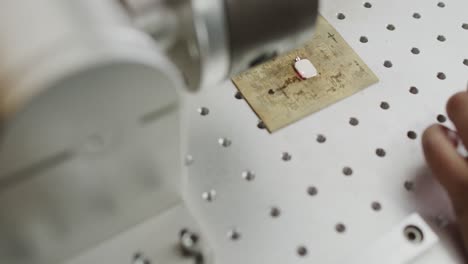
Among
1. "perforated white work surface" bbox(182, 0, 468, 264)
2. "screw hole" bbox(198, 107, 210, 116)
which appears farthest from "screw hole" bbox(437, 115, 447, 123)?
"screw hole" bbox(198, 107, 210, 116)

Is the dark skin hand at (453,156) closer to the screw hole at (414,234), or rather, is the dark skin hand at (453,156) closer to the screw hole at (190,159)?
the screw hole at (414,234)

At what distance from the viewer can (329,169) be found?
52 centimetres

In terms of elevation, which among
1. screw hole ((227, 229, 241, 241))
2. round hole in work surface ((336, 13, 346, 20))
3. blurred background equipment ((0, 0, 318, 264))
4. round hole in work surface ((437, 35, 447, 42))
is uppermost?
blurred background equipment ((0, 0, 318, 264))

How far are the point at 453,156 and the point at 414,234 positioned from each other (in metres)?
0.07

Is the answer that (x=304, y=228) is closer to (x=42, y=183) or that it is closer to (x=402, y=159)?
(x=402, y=159)

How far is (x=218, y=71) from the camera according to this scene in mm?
400

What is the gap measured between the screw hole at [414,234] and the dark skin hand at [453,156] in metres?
0.03

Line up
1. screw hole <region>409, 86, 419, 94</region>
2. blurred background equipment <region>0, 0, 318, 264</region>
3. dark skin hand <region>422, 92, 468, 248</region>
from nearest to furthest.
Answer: blurred background equipment <region>0, 0, 318, 264</region> < dark skin hand <region>422, 92, 468, 248</region> < screw hole <region>409, 86, 419, 94</region>

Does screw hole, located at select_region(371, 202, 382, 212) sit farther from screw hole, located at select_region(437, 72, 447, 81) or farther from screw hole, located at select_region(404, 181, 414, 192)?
screw hole, located at select_region(437, 72, 447, 81)

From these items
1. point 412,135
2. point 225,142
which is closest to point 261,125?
point 225,142

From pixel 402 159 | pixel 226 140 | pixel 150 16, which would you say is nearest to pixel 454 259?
pixel 402 159

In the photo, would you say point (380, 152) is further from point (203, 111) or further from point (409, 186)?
point (203, 111)

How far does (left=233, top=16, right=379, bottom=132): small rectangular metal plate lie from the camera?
548 mm

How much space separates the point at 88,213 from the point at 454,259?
30 centimetres
